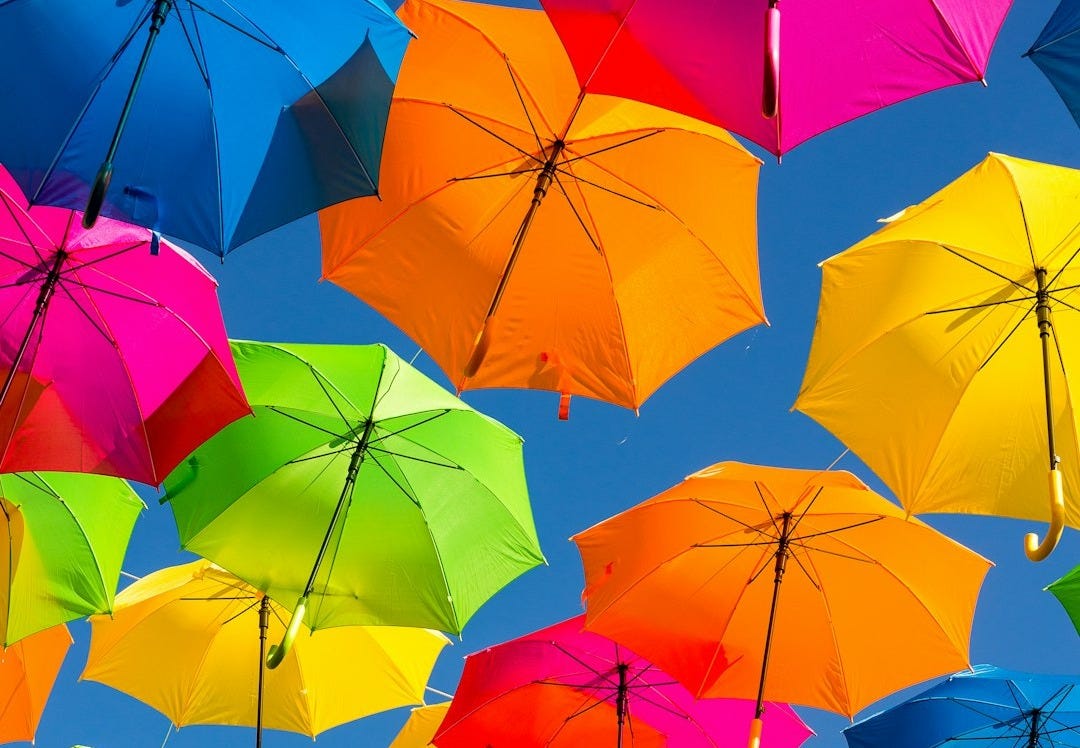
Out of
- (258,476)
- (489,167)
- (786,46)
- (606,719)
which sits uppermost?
(489,167)

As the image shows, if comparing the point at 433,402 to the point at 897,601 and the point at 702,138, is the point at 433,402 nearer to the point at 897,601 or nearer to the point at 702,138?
the point at 702,138

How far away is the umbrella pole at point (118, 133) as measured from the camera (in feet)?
18.6

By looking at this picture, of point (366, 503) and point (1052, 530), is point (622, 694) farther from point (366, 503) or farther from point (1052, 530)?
point (1052, 530)

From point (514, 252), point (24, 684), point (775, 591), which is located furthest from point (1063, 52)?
point (24, 684)

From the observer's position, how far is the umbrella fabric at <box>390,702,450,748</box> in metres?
11.6

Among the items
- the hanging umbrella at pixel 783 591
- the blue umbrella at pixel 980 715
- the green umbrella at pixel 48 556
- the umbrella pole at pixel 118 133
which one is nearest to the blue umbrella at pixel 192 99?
the umbrella pole at pixel 118 133

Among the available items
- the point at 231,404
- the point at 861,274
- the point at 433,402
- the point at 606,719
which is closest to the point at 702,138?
the point at 861,274

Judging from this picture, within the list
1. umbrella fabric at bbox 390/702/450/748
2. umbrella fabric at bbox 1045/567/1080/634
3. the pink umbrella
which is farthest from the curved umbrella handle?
umbrella fabric at bbox 390/702/450/748

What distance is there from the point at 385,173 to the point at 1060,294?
4.26m

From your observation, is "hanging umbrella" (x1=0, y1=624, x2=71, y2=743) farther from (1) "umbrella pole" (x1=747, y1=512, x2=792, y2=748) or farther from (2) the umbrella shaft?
(1) "umbrella pole" (x1=747, y1=512, x2=792, y2=748)

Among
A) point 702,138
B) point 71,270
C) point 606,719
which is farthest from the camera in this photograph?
point 606,719

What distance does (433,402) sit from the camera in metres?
8.77

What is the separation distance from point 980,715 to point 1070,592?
1929mm

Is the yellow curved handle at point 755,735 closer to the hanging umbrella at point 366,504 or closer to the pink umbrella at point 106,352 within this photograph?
the hanging umbrella at point 366,504
